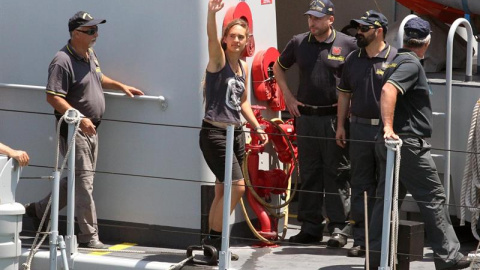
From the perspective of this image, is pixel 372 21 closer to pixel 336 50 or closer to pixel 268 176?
pixel 336 50

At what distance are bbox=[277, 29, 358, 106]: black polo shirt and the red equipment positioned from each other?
36 centimetres

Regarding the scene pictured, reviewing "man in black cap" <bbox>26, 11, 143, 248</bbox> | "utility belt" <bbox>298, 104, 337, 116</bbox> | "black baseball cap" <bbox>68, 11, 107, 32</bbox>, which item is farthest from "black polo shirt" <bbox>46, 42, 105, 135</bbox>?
"utility belt" <bbox>298, 104, 337, 116</bbox>

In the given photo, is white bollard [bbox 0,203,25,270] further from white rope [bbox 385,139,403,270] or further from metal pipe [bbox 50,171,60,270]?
white rope [bbox 385,139,403,270]

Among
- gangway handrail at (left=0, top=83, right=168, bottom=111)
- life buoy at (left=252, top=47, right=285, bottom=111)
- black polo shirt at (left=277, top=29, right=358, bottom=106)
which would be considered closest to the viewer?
gangway handrail at (left=0, top=83, right=168, bottom=111)

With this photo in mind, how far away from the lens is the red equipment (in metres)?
8.48

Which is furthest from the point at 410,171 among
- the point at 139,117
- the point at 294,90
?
the point at 294,90

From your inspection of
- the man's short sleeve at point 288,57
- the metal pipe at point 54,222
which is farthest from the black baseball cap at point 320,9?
the metal pipe at point 54,222

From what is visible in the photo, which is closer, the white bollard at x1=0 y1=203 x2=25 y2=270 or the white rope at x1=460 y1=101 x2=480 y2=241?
the white bollard at x1=0 y1=203 x2=25 y2=270

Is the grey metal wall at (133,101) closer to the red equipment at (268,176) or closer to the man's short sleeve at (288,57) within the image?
the man's short sleeve at (288,57)

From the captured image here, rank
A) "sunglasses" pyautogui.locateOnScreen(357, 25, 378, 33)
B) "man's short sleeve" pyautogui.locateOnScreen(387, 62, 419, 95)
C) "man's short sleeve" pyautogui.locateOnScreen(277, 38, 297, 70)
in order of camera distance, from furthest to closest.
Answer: "man's short sleeve" pyautogui.locateOnScreen(277, 38, 297, 70)
"sunglasses" pyautogui.locateOnScreen(357, 25, 378, 33)
"man's short sleeve" pyautogui.locateOnScreen(387, 62, 419, 95)

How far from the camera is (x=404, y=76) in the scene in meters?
7.21

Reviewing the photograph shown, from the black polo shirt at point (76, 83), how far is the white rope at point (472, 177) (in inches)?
106

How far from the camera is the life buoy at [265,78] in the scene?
8766 millimetres

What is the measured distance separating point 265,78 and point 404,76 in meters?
1.83
